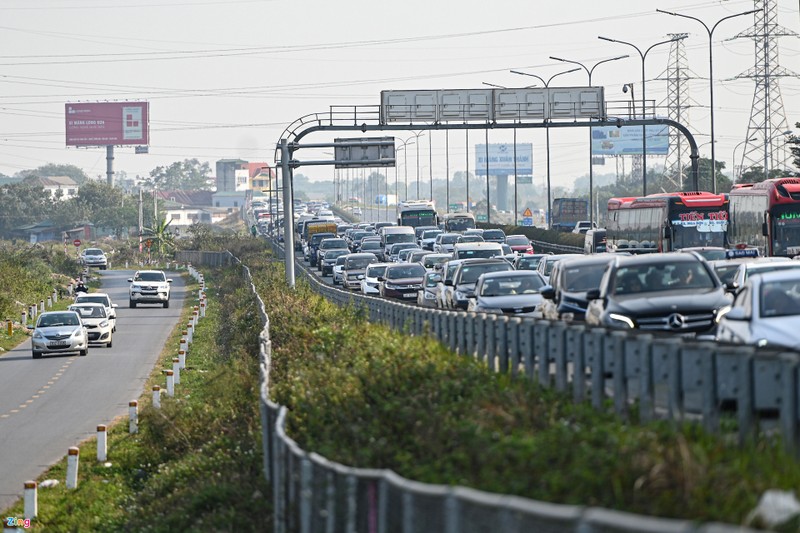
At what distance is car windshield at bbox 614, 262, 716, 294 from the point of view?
2116cm

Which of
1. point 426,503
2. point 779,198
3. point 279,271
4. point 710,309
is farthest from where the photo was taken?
point 279,271

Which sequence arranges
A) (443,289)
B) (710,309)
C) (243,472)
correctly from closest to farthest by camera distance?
(243,472)
(710,309)
(443,289)

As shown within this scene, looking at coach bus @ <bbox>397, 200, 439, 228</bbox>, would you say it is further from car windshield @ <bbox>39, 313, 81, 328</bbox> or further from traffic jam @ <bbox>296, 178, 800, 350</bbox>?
car windshield @ <bbox>39, 313, 81, 328</bbox>

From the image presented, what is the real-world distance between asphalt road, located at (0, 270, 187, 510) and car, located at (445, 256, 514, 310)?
25.1 feet

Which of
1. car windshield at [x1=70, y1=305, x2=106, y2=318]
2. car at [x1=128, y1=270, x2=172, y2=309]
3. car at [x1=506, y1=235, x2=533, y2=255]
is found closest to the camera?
car windshield at [x1=70, y1=305, x2=106, y2=318]

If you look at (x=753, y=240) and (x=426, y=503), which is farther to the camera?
(x=753, y=240)

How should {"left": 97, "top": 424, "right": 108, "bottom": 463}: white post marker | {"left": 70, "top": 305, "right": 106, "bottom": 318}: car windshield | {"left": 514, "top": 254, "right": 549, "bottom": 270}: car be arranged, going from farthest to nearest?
1. {"left": 70, "top": 305, "right": 106, "bottom": 318}: car windshield
2. {"left": 514, "top": 254, "right": 549, "bottom": 270}: car
3. {"left": 97, "top": 424, "right": 108, "bottom": 463}: white post marker

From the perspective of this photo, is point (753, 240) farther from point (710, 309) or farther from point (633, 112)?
point (710, 309)

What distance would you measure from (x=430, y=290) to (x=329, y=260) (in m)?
32.1

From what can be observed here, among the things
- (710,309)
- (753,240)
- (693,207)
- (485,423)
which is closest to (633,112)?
(693,207)

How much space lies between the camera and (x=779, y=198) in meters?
39.5

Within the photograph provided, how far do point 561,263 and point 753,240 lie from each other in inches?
654
